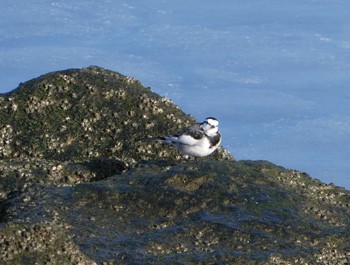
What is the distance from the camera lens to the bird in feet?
65.4

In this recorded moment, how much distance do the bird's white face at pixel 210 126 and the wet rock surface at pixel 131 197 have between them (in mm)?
608

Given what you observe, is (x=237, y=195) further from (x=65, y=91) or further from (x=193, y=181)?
(x=65, y=91)

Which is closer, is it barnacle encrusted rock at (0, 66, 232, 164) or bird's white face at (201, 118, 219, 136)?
barnacle encrusted rock at (0, 66, 232, 164)

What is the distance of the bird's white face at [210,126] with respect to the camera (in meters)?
21.1

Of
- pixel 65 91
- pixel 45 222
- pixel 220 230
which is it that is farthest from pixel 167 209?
pixel 65 91

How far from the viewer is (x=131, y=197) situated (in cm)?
1553

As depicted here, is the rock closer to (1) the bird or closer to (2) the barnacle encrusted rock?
(1) the bird

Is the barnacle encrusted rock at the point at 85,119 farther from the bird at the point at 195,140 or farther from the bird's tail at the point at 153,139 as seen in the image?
the bird at the point at 195,140

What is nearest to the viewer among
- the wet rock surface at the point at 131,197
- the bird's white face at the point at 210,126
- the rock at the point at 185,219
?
the rock at the point at 185,219

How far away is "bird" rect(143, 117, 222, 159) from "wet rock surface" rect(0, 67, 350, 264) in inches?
20.0

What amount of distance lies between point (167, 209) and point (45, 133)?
5.78 meters

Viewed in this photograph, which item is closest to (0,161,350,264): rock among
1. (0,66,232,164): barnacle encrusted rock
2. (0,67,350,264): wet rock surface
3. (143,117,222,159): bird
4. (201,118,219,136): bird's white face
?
(0,67,350,264): wet rock surface

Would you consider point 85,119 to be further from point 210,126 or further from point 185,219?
point 185,219

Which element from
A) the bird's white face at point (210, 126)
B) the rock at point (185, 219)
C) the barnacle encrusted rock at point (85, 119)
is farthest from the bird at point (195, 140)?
the rock at point (185, 219)
